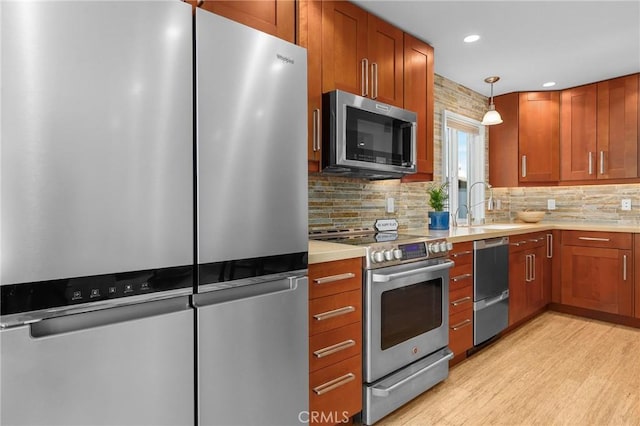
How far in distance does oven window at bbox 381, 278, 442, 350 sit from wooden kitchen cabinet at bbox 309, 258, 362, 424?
202 millimetres

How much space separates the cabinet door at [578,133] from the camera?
3873 millimetres

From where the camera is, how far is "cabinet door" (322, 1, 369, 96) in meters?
2.12

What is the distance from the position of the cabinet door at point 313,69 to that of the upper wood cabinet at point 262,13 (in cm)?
9

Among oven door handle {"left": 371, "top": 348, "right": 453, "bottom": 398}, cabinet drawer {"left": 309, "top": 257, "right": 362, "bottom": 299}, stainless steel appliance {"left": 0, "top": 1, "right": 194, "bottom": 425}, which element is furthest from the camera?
oven door handle {"left": 371, "top": 348, "right": 453, "bottom": 398}

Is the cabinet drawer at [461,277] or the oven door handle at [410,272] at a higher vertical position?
the oven door handle at [410,272]

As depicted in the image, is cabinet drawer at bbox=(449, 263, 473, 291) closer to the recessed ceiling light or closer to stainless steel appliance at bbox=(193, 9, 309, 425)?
stainless steel appliance at bbox=(193, 9, 309, 425)

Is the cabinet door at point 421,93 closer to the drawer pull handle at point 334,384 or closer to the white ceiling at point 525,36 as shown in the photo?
the white ceiling at point 525,36

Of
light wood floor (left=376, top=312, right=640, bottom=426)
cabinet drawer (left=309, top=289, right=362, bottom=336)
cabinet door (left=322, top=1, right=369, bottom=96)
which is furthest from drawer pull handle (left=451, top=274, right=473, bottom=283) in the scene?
cabinet door (left=322, top=1, right=369, bottom=96)

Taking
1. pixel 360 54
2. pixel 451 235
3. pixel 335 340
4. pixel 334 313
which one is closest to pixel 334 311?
pixel 334 313

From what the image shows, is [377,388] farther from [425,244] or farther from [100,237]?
[100,237]

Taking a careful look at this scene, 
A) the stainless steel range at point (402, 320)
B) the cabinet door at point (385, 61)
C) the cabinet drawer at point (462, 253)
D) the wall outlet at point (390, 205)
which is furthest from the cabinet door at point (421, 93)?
the stainless steel range at point (402, 320)

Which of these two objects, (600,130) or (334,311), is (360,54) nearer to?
(334,311)

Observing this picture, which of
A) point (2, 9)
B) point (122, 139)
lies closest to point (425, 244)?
point (122, 139)

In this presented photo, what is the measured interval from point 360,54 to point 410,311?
1591mm
